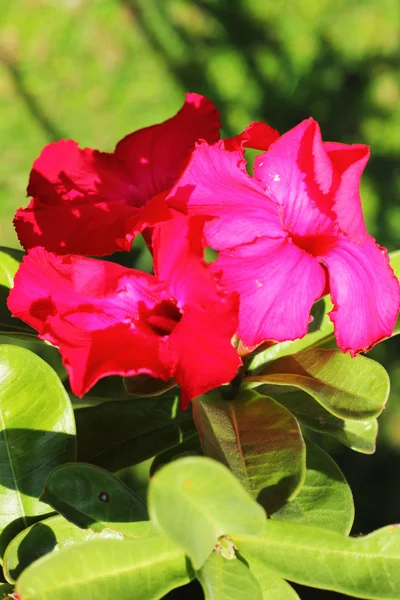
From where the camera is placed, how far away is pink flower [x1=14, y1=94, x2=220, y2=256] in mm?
997

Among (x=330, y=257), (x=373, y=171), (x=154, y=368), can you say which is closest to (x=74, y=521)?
(x=154, y=368)

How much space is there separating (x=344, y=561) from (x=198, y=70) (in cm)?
241

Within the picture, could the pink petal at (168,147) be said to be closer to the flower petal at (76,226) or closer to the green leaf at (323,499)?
the flower petal at (76,226)

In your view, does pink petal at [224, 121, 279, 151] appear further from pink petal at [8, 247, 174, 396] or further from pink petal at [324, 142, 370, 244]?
pink petal at [8, 247, 174, 396]

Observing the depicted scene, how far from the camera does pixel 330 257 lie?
0.96 meters

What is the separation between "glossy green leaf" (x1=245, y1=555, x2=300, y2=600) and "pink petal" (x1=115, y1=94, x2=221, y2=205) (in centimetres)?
53

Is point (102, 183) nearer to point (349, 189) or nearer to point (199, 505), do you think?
point (349, 189)

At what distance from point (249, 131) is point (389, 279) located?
0.27 m

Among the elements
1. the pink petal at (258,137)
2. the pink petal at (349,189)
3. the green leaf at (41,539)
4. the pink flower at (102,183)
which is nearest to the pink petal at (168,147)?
the pink flower at (102,183)

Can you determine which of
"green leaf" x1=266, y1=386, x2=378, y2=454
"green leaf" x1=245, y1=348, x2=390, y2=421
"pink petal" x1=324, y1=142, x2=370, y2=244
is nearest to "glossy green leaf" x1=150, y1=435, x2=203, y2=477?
"green leaf" x1=266, y1=386, x2=378, y2=454

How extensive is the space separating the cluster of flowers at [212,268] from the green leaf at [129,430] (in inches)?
15.5

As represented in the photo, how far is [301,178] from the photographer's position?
0.99 metres

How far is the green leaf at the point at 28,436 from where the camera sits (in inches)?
41.6

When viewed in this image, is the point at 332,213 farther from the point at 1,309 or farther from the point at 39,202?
the point at 1,309
